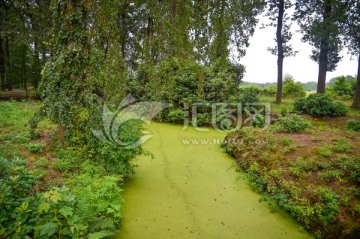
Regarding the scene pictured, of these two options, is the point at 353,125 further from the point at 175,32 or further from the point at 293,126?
the point at 175,32

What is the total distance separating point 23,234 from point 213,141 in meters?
6.17

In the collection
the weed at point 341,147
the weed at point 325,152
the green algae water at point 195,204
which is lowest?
the green algae water at point 195,204

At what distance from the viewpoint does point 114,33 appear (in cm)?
436

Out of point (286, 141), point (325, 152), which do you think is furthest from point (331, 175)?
point (286, 141)

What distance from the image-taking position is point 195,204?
3.70 meters

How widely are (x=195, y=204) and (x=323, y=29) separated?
1085 cm

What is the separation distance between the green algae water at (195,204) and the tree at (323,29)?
8.67 metres

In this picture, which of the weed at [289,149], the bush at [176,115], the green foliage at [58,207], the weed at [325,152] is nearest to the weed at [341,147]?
the weed at [325,152]

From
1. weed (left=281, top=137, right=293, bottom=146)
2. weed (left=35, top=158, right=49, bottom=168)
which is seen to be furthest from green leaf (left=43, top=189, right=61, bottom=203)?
weed (left=281, top=137, right=293, bottom=146)

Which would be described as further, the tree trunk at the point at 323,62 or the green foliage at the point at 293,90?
the green foliage at the point at 293,90

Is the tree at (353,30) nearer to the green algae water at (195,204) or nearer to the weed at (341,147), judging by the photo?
the weed at (341,147)

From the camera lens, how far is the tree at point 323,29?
9.95 meters

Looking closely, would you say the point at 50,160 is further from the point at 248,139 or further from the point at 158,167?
the point at 248,139

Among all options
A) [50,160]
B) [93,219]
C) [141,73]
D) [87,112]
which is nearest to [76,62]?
[87,112]
